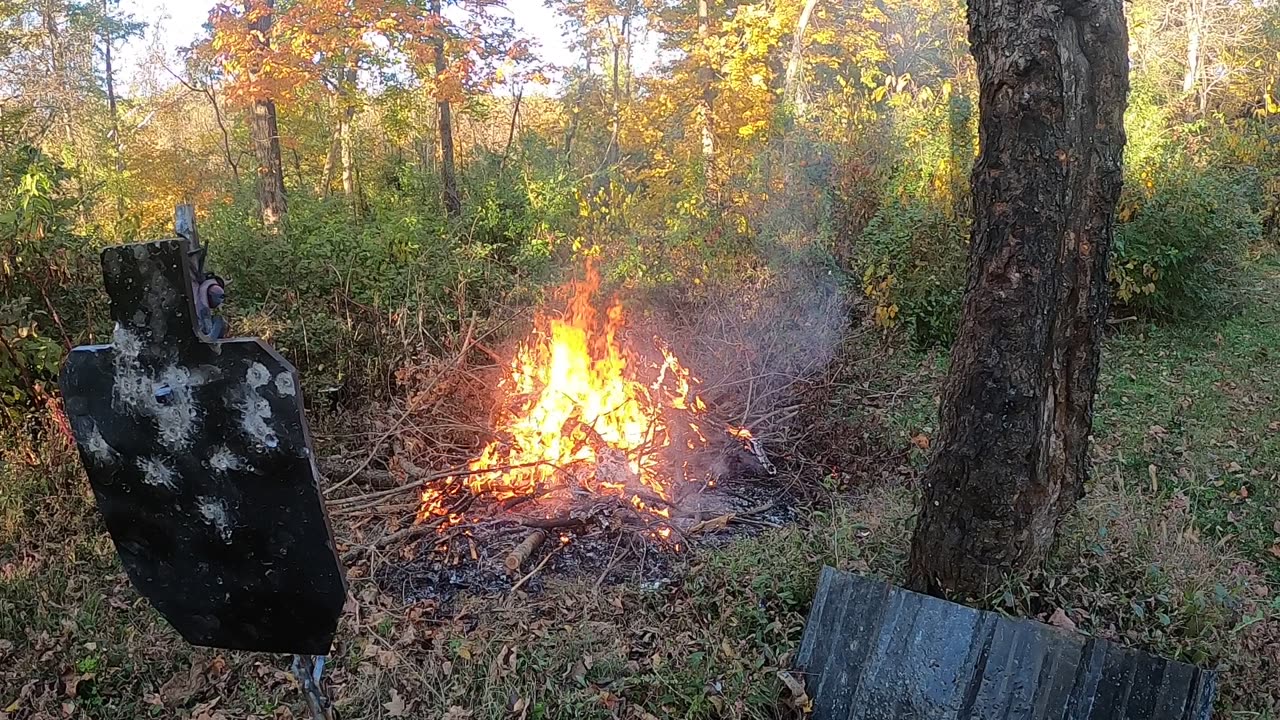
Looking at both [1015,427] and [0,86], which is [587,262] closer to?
[1015,427]

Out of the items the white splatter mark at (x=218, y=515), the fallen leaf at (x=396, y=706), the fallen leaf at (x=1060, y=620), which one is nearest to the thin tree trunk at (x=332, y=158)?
the fallen leaf at (x=396, y=706)

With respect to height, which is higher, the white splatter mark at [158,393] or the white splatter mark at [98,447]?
the white splatter mark at [158,393]

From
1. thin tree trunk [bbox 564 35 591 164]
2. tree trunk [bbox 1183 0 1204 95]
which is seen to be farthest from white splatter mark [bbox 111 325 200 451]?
tree trunk [bbox 1183 0 1204 95]

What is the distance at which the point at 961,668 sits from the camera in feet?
10.2

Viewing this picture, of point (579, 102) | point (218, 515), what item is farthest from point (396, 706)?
point (579, 102)

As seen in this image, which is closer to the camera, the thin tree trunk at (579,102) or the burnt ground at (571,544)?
the burnt ground at (571,544)

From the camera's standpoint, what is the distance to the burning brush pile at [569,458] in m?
4.71

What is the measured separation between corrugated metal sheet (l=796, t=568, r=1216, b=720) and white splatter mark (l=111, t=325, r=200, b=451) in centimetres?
278

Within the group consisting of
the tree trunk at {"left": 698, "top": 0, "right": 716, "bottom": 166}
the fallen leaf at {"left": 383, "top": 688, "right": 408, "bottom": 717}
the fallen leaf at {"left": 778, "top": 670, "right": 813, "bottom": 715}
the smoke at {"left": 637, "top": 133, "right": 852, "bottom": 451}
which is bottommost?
the fallen leaf at {"left": 383, "top": 688, "right": 408, "bottom": 717}

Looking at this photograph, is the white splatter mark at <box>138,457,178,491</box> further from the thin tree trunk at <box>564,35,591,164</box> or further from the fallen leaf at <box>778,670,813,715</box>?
the thin tree trunk at <box>564,35,591,164</box>

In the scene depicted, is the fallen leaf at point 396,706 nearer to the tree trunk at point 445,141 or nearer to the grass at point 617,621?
the grass at point 617,621

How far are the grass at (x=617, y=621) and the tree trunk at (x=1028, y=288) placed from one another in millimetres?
390

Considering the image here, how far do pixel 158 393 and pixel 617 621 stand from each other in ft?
8.62

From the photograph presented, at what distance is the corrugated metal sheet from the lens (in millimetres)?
2844
